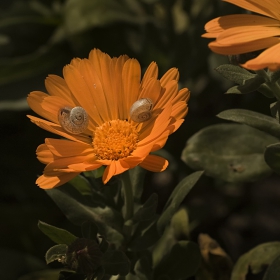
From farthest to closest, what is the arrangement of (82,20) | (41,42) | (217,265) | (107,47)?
(41,42) → (107,47) → (82,20) → (217,265)

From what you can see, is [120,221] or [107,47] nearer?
[120,221]

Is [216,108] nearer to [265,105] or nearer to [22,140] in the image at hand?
[265,105]

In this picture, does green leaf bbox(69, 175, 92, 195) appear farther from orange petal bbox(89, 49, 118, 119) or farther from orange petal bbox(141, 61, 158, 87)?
orange petal bbox(141, 61, 158, 87)

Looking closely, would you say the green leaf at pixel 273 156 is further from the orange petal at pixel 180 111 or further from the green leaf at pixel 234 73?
the orange petal at pixel 180 111

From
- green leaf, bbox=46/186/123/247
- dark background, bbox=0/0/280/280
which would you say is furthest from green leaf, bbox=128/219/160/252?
dark background, bbox=0/0/280/280

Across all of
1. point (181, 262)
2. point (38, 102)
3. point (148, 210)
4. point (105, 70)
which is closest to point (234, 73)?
point (105, 70)

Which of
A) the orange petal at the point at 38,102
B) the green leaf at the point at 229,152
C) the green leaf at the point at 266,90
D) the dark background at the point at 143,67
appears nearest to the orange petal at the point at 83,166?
the orange petal at the point at 38,102

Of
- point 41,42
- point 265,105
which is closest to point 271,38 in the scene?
point 265,105
